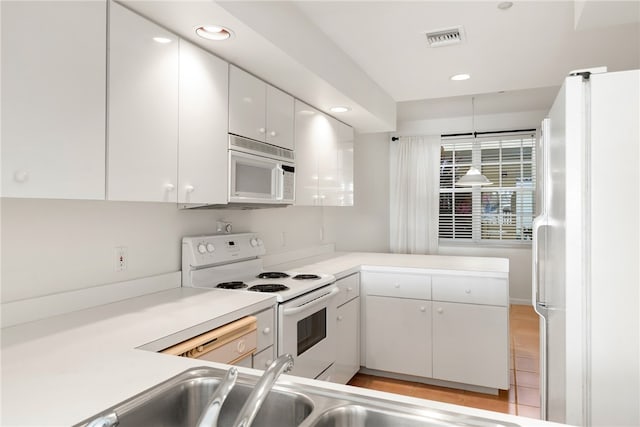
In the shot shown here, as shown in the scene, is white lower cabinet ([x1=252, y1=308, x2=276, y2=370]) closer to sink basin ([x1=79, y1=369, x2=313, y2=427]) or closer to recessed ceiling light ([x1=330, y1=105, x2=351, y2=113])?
sink basin ([x1=79, y1=369, x2=313, y2=427])

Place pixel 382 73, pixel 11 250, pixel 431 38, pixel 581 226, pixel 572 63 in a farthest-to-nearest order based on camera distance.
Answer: pixel 382 73, pixel 572 63, pixel 431 38, pixel 11 250, pixel 581 226

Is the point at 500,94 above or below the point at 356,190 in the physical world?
above

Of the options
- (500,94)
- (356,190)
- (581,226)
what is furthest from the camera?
(356,190)

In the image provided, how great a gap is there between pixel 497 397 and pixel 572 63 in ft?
7.89

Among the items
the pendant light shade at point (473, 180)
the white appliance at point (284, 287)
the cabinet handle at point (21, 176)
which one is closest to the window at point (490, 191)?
the pendant light shade at point (473, 180)

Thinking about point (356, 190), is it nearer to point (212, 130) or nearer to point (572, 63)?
point (572, 63)

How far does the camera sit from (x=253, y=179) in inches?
93.3

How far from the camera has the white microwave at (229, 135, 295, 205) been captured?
2.21m

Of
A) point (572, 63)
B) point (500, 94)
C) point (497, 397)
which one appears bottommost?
point (497, 397)

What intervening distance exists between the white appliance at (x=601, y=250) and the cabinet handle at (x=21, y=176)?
1708mm

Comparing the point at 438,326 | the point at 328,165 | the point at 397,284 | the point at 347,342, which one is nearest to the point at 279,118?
the point at 328,165

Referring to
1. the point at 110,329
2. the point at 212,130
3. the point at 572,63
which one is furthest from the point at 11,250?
the point at 572,63

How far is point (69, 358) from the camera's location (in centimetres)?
122

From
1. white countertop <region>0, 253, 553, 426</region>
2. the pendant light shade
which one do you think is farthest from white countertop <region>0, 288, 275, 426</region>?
the pendant light shade
